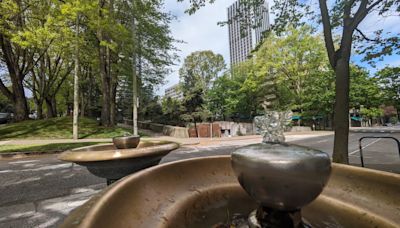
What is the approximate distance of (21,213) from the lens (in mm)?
3443

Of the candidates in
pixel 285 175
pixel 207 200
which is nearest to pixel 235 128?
pixel 207 200

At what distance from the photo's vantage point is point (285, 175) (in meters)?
0.78

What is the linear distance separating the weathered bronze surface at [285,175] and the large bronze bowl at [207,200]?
1.79 feet

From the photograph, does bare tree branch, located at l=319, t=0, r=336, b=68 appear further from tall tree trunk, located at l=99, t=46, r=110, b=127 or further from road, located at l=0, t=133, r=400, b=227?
tall tree trunk, located at l=99, t=46, r=110, b=127

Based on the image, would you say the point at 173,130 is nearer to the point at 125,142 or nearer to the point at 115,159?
the point at 125,142

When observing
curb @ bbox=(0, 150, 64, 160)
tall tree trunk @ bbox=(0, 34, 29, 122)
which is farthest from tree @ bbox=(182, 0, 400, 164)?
tall tree trunk @ bbox=(0, 34, 29, 122)

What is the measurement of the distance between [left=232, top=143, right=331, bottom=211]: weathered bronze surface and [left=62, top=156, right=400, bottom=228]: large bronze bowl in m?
0.54

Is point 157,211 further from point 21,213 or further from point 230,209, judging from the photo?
point 21,213

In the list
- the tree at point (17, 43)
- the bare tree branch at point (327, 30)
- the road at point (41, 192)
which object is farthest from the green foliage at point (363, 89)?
the tree at point (17, 43)

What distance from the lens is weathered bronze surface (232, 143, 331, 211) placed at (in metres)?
0.78

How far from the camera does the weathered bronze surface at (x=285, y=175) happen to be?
2.57ft

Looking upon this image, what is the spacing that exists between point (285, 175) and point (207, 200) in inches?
35.2

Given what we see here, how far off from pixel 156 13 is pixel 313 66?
21980mm

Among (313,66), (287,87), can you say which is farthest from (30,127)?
(313,66)
